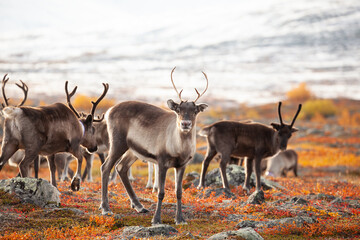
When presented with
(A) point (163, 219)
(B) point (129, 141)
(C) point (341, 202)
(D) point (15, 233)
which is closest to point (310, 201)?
(C) point (341, 202)

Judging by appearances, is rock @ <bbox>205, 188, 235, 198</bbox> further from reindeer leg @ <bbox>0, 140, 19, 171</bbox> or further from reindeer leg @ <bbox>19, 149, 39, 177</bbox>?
reindeer leg @ <bbox>0, 140, 19, 171</bbox>

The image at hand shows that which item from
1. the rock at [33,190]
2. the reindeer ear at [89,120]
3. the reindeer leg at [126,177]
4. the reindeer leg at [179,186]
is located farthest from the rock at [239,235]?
the reindeer ear at [89,120]

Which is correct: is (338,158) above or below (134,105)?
below

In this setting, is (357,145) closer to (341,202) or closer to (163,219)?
(341,202)

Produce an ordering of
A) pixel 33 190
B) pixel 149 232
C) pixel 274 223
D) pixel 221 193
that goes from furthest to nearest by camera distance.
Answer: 1. pixel 221 193
2. pixel 33 190
3. pixel 274 223
4. pixel 149 232

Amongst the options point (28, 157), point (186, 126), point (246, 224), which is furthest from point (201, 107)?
point (28, 157)

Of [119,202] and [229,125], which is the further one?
[229,125]

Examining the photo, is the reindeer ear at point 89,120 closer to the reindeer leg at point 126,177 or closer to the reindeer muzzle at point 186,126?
the reindeer leg at point 126,177

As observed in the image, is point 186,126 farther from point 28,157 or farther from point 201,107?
point 28,157

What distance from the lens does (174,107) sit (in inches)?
336

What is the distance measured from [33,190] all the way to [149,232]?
3649mm

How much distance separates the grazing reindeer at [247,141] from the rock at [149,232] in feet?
19.1

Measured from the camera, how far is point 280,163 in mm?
23000

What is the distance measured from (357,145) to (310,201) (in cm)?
3443
